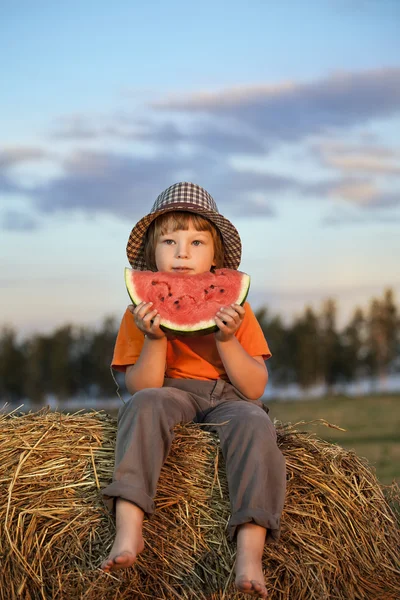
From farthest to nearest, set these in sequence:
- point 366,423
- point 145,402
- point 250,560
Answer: point 366,423 → point 145,402 → point 250,560

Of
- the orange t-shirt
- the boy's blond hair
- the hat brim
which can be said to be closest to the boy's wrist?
the orange t-shirt

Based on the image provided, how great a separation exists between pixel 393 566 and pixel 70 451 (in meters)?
2.11

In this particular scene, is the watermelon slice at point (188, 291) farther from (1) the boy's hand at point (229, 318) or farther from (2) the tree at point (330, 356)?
(2) the tree at point (330, 356)

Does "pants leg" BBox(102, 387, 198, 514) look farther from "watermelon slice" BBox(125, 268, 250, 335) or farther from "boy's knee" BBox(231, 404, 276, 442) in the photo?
"watermelon slice" BBox(125, 268, 250, 335)

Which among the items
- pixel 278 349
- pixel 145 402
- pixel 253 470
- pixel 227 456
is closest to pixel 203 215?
pixel 145 402

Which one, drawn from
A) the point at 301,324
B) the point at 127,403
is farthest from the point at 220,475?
the point at 301,324

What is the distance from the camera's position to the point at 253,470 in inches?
160

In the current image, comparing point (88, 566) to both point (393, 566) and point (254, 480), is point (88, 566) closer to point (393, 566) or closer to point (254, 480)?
point (254, 480)

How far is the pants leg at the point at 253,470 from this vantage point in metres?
3.99

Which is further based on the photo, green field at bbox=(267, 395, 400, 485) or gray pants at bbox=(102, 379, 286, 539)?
green field at bbox=(267, 395, 400, 485)

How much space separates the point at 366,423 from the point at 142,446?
1793 cm

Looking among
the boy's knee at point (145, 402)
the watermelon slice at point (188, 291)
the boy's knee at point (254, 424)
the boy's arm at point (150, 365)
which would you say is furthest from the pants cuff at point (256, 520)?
the watermelon slice at point (188, 291)

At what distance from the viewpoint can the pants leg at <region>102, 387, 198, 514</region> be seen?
4.01 m

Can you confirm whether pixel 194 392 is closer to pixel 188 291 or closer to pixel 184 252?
pixel 188 291
